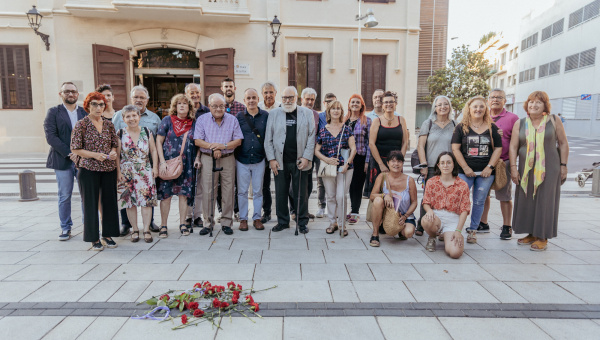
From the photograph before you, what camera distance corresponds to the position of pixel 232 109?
578 cm

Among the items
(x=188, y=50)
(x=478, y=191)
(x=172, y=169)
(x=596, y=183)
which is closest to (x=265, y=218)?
(x=172, y=169)

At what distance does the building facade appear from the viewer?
1282cm

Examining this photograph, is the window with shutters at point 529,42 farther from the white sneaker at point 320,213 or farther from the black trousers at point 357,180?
the white sneaker at point 320,213

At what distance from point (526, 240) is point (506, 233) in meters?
0.27

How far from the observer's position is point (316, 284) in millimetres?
3574

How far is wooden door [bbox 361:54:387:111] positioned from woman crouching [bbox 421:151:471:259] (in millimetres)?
10580

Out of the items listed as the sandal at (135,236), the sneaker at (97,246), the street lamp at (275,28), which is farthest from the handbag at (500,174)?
the street lamp at (275,28)

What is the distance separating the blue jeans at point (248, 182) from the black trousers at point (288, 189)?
25cm

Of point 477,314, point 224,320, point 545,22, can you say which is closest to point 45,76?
point 224,320

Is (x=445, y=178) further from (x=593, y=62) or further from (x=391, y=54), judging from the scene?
(x=593, y=62)

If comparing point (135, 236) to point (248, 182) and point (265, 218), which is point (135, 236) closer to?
point (248, 182)

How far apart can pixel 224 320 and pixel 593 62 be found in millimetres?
31757

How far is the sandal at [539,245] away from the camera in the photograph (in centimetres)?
460

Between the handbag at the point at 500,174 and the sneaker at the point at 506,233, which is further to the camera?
the sneaker at the point at 506,233
